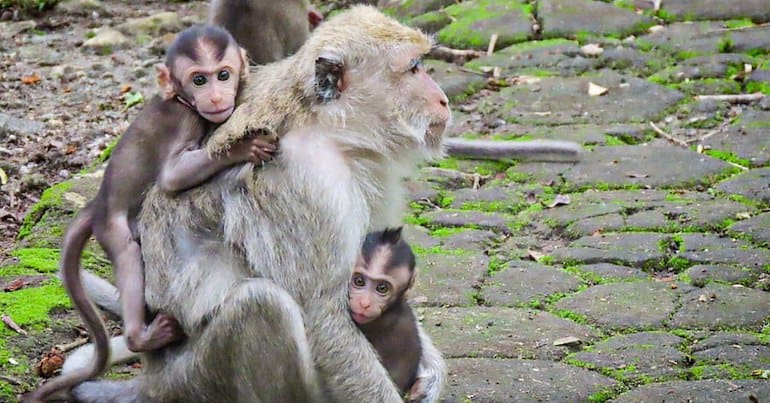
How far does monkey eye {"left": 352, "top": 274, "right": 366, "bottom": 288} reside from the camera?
4.76m

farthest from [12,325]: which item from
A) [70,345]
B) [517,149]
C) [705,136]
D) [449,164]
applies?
[705,136]

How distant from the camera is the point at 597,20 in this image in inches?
433

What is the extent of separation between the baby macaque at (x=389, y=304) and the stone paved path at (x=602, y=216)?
1.05 ft

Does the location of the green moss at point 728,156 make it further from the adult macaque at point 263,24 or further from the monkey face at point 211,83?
the monkey face at point 211,83

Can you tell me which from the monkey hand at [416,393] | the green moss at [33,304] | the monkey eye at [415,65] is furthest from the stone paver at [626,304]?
the green moss at [33,304]

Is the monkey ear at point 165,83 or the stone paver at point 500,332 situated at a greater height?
the monkey ear at point 165,83

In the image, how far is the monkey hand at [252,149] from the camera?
458 cm

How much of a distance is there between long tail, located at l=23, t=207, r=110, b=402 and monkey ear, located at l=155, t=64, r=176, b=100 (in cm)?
55

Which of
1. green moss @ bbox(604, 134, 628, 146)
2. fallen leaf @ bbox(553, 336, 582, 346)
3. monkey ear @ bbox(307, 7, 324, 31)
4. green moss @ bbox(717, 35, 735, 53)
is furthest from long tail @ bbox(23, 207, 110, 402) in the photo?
green moss @ bbox(717, 35, 735, 53)

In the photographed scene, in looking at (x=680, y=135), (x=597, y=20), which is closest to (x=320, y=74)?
(x=680, y=135)

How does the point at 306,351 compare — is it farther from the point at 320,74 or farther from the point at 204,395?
the point at 320,74

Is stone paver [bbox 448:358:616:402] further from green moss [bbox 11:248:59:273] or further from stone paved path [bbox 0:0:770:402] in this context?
green moss [bbox 11:248:59:273]

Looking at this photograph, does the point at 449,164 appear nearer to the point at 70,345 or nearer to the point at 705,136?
the point at 705,136

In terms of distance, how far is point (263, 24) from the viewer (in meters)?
7.75
